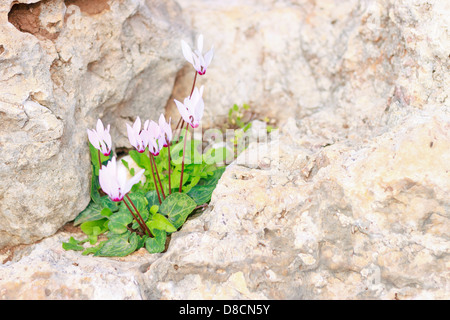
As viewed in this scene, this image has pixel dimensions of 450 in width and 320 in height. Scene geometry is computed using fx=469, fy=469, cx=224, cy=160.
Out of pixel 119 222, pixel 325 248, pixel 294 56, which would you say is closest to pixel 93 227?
pixel 119 222

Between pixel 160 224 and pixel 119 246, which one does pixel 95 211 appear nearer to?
pixel 119 246

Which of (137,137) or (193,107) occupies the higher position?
(193,107)

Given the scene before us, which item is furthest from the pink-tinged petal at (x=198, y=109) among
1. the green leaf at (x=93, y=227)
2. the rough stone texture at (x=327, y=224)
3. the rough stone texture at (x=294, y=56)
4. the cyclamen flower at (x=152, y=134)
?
the rough stone texture at (x=294, y=56)

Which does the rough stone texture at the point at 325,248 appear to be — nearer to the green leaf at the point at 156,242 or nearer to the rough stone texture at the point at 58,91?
the green leaf at the point at 156,242

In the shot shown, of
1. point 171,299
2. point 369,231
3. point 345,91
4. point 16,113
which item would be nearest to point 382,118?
point 345,91

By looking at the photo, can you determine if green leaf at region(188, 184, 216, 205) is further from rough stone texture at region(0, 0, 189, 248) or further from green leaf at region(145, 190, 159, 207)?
rough stone texture at region(0, 0, 189, 248)

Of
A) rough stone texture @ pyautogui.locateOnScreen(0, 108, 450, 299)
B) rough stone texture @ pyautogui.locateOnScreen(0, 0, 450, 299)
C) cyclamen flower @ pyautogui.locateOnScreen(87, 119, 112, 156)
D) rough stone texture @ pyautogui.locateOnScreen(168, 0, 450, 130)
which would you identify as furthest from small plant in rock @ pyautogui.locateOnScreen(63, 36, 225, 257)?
rough stone texture @ pyautogui.locateOnScreen(168, 0, 450, 130)

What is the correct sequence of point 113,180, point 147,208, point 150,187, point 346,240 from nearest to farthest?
point 113,180, point 346,240, point 147,208, point 150,187
